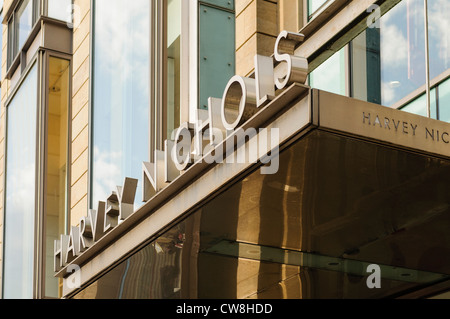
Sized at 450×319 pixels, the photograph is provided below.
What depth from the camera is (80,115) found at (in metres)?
15.4

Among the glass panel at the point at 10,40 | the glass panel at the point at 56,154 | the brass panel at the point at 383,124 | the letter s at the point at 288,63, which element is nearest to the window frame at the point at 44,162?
the glass panel at the point at 56,154

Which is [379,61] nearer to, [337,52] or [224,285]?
[337,52]

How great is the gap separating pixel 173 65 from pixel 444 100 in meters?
4.89

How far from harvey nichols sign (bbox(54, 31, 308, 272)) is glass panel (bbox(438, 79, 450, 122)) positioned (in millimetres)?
1367

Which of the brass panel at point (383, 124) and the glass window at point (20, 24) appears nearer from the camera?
the brass panel at point (383, 124)

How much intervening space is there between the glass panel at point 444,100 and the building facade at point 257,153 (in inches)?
0.7

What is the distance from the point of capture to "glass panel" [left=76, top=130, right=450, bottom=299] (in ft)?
20.8

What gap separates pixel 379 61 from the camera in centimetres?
841

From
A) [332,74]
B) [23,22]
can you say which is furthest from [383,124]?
[23,22]

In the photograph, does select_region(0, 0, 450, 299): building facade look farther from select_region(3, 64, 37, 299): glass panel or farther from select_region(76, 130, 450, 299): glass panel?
select_region(3, 64, 37, 299): glass panel

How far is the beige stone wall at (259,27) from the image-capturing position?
35.1 ft

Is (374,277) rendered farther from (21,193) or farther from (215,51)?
(21,193)

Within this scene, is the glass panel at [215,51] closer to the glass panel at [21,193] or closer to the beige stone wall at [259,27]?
the beige stone wall at [259,27]

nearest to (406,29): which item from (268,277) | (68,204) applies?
(268,277)
